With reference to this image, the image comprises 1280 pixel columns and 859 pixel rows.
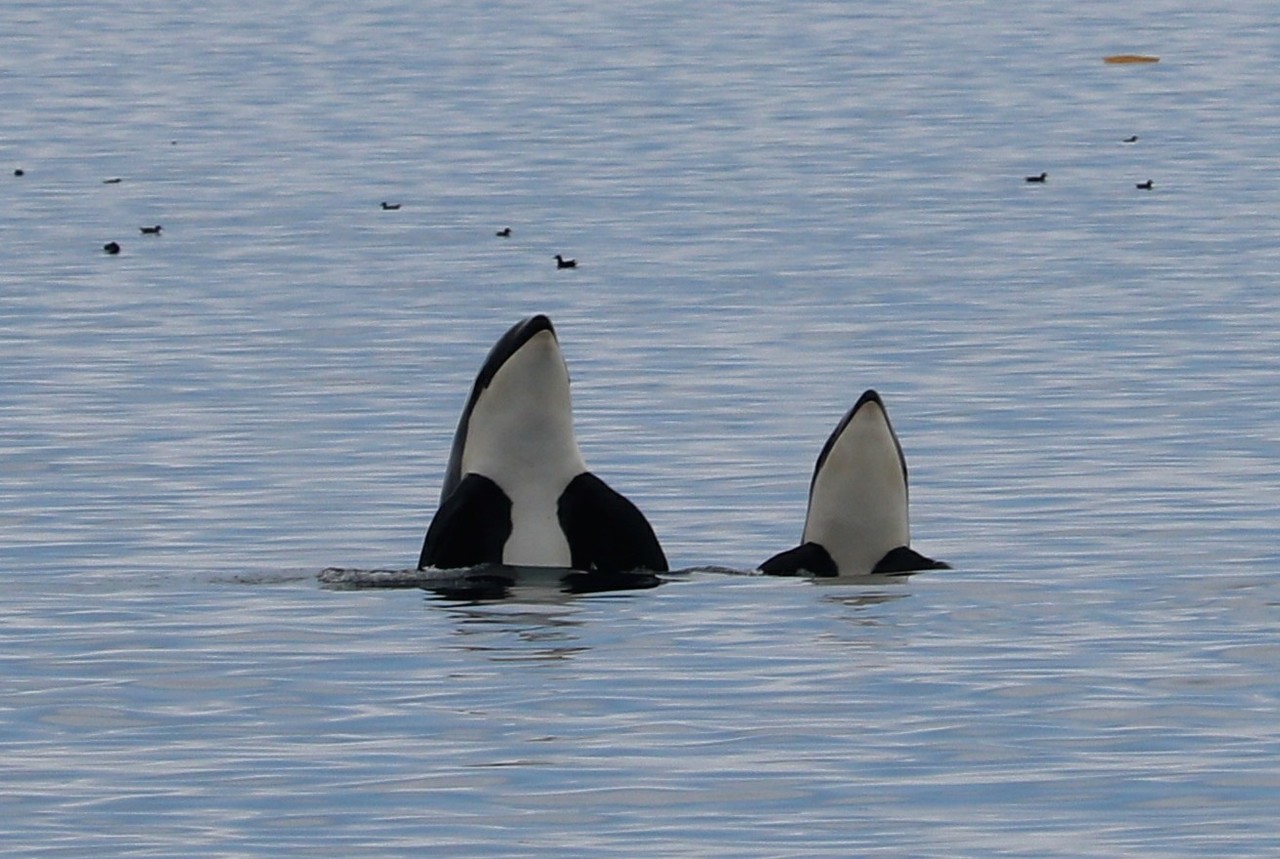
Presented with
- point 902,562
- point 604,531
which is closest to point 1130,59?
point 902,562

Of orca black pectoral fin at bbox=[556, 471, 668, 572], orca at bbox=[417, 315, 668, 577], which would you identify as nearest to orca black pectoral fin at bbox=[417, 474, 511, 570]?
orca at bbox=[417, 315, 668, 577]

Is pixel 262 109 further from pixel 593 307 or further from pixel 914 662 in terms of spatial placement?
pixel 914 662

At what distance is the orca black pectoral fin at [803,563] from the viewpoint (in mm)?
19078

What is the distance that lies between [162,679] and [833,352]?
49.2 ft

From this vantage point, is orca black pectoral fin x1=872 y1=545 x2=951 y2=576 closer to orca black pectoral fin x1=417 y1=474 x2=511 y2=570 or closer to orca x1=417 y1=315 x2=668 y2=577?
orca x1=417 y1=315 x2=668 y2=577

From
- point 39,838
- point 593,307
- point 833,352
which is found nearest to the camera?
point 39,838

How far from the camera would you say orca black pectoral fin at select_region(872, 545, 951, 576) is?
19.2 metres

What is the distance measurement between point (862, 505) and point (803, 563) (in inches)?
21.1

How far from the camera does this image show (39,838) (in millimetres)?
13047

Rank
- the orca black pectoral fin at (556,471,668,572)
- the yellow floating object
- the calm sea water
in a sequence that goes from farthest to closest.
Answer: the yellow floating object → the orca black pectoral fin at (556,471,668,572) → the calm sea water

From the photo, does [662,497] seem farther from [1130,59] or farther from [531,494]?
[1130,59]

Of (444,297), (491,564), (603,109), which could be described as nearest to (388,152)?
(603,109)

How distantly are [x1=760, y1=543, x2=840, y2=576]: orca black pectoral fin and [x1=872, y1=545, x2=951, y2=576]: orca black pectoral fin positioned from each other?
26cm

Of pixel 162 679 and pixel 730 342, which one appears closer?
pixel 162 679
